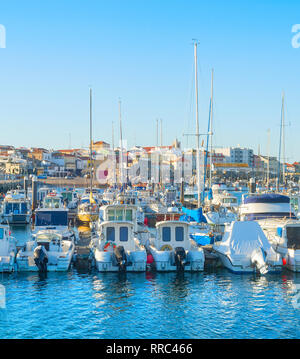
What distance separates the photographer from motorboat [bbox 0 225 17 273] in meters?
19.0

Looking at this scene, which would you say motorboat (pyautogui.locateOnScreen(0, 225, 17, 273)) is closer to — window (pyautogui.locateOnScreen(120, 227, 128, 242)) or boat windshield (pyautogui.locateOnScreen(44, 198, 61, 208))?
window (pyautogui.locateOnScreen(120, 227, 128, 242))

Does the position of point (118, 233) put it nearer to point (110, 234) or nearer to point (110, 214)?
point (110, 234)

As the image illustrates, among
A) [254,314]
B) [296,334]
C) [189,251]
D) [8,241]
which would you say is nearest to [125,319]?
[254,314]

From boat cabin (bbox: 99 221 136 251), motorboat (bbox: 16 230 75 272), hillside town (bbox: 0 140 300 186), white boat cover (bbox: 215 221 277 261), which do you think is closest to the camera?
motorboat (bbox: 16 230 75 272)

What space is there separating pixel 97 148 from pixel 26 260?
429 feet

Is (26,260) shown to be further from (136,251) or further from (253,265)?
(253,265)

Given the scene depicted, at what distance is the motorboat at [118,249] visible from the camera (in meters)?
19.6

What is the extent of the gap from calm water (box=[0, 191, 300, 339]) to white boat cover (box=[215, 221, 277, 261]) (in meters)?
1.03

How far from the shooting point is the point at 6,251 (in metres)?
20.5

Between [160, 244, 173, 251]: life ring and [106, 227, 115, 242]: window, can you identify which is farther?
[106, 227, 115, 242]: window

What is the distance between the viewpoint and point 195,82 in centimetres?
3203

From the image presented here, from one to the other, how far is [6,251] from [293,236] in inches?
507

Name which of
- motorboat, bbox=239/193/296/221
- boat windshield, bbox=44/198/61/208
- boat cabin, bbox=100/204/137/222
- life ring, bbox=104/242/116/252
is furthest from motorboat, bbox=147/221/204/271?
boat windshield, bbox=44/198/61/208

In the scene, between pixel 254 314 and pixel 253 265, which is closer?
pixel 254 314
